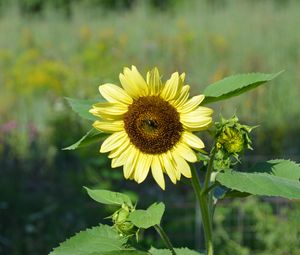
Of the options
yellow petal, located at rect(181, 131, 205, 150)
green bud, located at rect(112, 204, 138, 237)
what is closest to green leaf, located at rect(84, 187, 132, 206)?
green bud, located at rect(112, 204, 138, 237)

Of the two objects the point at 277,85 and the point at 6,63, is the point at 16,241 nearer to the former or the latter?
the point at 277,85

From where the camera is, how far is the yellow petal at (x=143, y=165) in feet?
3.66

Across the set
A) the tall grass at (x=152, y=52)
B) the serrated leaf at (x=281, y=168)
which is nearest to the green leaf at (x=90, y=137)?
the serrated leaf at (x=281, y=168)

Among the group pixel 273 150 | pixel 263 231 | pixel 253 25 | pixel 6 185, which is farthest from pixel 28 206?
pixel 253 25

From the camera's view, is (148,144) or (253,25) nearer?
(148,144)

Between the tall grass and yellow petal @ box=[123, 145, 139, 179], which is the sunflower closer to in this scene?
yellow petal @ box=[123, 145, 139, 179]

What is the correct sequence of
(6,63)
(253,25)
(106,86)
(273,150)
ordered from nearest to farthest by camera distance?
(106,86), (273,150), (6,63), (253,25)

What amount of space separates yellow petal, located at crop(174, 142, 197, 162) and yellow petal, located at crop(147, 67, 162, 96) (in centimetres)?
8

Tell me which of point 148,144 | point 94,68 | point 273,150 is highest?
point 148,144

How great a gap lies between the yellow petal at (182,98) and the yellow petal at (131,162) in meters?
0.09

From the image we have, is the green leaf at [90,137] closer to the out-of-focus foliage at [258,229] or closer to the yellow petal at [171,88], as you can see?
the yellow petal at [171,88]

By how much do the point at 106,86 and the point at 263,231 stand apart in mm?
2505

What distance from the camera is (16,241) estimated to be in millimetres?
3650

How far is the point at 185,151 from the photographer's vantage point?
3.60 ft
